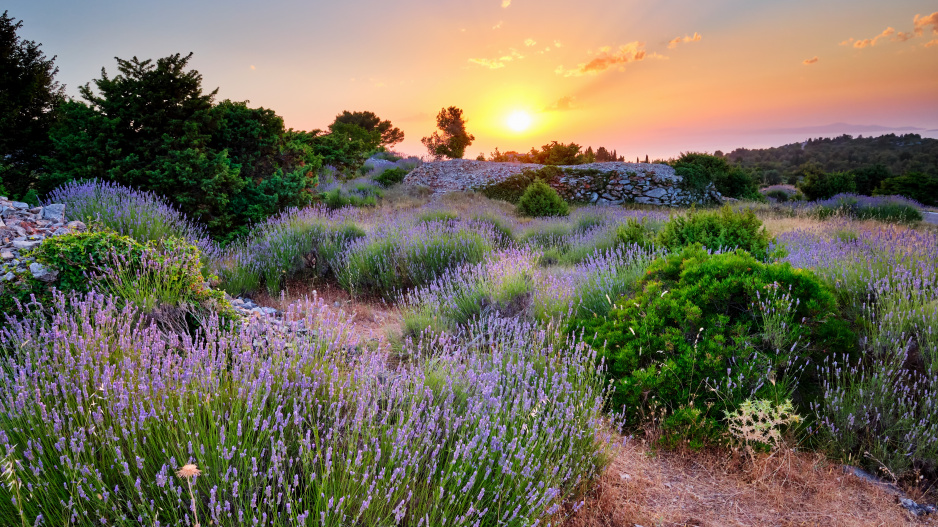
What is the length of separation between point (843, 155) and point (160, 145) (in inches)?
1819

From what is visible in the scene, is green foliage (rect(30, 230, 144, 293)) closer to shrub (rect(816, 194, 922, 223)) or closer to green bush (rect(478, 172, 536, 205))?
green bush (rect(478, 172, 536, 205))

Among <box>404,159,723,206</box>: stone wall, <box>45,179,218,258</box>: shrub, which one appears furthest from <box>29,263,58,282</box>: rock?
<box>404,159,723,206</box>: stone wall

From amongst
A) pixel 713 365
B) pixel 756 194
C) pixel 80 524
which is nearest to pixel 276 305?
pixel 80 524

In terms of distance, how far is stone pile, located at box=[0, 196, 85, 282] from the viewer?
3.51m

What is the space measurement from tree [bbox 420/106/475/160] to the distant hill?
1786 cm

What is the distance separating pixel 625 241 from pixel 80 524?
6885 millimetres

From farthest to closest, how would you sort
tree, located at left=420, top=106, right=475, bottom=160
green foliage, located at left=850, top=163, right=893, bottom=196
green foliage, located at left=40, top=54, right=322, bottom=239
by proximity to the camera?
1. tree, located at left=420, top=106, right=475, bottom=160
2. green foliage, located at left=850, top=163, right=893, bottom=196
3. green foliage, located at left=40, top=54, right=322, bottom=239

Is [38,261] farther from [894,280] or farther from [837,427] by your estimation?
[894,280]

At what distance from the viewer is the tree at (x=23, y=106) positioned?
693cm

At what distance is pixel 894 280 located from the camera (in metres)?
3.80

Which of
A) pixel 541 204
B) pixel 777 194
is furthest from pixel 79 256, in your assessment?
pixel 777 194

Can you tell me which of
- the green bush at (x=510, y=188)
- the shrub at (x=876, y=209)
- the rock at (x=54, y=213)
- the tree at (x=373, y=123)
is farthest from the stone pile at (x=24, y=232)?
the tree at (x=373, y=123)

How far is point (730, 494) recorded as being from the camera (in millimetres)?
2740

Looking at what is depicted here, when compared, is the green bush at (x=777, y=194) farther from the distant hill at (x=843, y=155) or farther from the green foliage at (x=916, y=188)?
the distant hill at (x=843, y=155)
